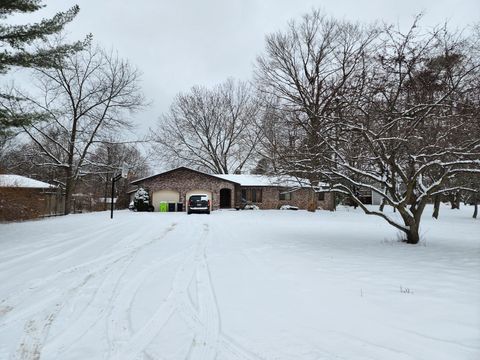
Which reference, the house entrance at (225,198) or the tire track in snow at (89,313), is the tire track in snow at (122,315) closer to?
the tire track in snow at (89,313)

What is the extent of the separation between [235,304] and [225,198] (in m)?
32.5

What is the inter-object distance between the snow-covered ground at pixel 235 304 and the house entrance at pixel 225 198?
27.6m

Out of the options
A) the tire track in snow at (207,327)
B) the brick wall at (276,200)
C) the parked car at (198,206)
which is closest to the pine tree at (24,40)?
the tire track in snow at (207,327)

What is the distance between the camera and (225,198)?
3750cm

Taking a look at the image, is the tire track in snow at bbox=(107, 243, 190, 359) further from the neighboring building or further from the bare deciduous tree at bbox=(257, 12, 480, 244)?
the neighboring building

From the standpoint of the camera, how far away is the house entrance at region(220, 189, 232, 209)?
37156 millimetres

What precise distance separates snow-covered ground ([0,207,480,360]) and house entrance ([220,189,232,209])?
90.6 feet

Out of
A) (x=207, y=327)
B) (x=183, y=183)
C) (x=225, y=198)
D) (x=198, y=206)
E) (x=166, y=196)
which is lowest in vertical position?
(x=207, y=327)

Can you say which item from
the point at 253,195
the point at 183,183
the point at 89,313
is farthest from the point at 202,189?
the point at 89,313

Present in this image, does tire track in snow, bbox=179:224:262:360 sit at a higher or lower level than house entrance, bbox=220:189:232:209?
lower

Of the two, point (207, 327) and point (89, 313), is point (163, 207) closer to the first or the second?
point (89, 313)

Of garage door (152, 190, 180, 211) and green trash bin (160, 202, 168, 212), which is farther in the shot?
garage door (152, 190, 180, 211)

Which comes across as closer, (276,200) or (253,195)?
(276,200)

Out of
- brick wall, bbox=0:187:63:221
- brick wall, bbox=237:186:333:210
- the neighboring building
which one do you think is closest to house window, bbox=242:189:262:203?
brick wall, bbox=237:186:333:210
